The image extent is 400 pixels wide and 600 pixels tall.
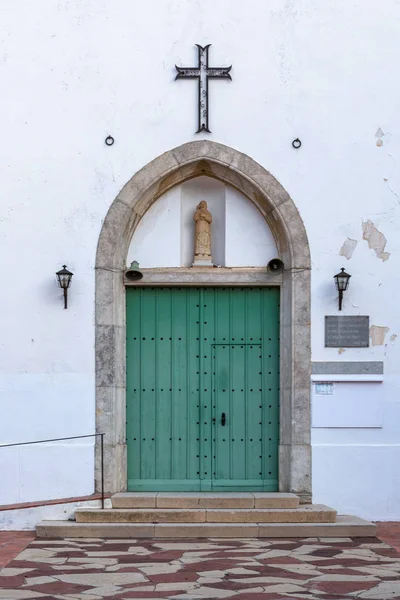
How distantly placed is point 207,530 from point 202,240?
3167 mm

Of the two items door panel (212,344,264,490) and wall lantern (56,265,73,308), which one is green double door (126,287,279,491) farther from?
wall lantern (56,265,73,308)

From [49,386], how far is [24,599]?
390cm

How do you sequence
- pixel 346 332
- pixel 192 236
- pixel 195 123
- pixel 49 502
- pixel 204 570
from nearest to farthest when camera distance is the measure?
pixel 204 570
pixel 49 502
pixel 346 332
pixel 195 123
pixel 192 236

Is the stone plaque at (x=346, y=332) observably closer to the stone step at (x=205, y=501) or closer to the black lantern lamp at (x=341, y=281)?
the black lantern lamp at (x=341, y=281)

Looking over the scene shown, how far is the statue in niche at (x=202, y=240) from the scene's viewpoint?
11.6 metres

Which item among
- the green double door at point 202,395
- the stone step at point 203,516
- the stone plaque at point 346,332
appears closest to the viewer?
the stone step at point 203,516

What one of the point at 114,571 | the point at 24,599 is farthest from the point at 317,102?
the point at 24,599

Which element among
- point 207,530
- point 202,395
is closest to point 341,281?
point 202,395

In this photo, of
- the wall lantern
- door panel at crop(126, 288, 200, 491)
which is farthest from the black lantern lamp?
the wall lantern

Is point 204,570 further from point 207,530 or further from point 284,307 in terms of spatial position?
point 284,307

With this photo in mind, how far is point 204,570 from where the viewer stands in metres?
8.41

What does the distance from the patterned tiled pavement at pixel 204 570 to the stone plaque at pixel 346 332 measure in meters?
2.11

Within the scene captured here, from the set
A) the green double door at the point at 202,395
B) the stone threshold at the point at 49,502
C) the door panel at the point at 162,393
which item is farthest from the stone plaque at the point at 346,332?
the stone threshold at the point at 49,502

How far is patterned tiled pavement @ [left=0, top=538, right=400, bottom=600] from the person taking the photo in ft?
25.0
